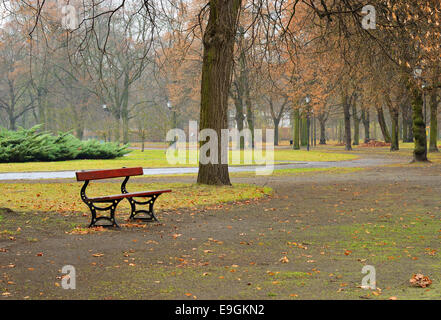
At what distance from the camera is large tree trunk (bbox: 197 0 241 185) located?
14.4 meters

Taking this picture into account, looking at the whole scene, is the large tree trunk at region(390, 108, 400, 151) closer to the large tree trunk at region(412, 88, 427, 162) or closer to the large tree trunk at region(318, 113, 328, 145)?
the large tree trunk at region(412, 88, 427, 162)

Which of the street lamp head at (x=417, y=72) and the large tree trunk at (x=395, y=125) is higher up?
the street lamp head at (x=417, y=72)

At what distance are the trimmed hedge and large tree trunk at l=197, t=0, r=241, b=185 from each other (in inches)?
669

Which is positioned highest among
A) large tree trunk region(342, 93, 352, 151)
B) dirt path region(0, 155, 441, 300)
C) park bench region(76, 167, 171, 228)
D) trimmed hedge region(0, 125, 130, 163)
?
large tree trunk region(342, 93, 352, 151)

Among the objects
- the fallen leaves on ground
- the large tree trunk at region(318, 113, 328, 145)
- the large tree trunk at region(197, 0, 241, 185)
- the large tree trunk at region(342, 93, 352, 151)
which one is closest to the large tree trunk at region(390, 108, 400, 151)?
→ the large tree trunk at region(342, 93, 352, 151)

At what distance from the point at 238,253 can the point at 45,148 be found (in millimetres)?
24733

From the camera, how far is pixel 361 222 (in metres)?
9.77

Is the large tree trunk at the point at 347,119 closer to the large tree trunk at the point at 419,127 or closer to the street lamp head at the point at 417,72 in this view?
the large tree trunk at the point at 419,127

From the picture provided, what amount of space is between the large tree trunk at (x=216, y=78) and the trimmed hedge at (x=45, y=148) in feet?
55.8

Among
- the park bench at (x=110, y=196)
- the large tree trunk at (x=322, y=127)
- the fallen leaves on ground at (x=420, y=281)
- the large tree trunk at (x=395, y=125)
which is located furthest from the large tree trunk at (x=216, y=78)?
the large tree trunk at (x=322, y=127)

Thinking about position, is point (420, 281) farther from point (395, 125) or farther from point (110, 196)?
point (395, 125)

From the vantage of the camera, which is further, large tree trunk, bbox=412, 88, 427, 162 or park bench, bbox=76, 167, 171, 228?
large tree trunk, bbox=412, 88, 427, 162

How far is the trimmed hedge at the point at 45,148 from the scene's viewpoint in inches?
1138

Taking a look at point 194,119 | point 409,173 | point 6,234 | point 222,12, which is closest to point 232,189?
point 222,12
